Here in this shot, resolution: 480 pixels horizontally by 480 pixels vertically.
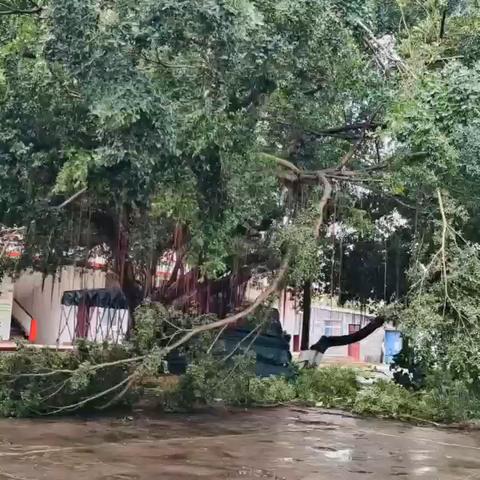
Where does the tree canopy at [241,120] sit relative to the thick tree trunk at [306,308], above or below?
above

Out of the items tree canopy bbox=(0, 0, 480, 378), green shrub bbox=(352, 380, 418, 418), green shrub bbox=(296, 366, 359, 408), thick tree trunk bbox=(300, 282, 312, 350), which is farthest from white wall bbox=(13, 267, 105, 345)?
green shrub bbox=(352, 380, 418, 418)

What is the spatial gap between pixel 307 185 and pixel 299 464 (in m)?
5.37

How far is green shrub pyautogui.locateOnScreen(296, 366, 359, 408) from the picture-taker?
15.5m

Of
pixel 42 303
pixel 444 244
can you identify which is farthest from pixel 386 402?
pixel 42 303

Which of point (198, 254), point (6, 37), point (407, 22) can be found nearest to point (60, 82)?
point (6, 37)

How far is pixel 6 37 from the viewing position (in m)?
8.43

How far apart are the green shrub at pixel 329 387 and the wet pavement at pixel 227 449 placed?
2765 millimetres

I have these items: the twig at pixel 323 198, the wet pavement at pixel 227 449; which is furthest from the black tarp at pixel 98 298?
the twig at pixel 323 198

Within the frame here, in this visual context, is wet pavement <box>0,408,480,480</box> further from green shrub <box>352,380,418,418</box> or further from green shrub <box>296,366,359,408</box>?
green shrub <box>296,366,359,408</box>

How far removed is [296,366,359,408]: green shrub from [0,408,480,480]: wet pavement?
2765 millimetres

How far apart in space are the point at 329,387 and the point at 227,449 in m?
7.11

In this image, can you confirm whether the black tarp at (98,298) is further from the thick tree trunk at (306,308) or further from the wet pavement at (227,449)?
the wet pavement at (227,449)

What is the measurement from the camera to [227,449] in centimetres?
916

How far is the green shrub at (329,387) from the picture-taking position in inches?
610
